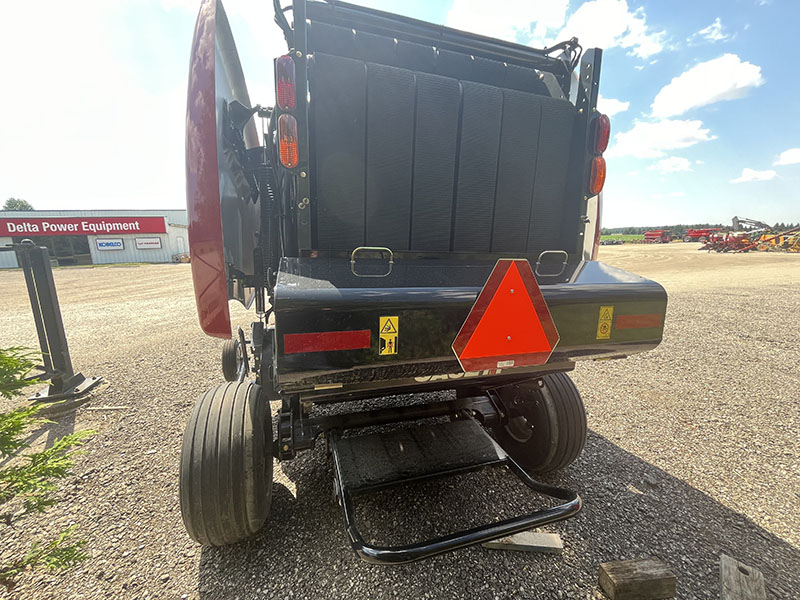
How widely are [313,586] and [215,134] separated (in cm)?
209

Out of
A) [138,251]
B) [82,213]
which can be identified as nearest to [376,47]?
[138,251]

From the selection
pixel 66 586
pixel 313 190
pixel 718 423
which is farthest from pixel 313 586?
pixel 718 423

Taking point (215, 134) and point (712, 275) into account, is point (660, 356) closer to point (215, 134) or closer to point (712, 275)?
point (215, 134)

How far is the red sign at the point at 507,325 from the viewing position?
1.46m

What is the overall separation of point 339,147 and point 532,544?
7.26 feet

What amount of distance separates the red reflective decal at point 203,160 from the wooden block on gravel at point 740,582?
8.88 feet

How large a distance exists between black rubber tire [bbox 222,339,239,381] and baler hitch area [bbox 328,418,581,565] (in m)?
2.32

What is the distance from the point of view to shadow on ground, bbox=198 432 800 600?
161 centimetres

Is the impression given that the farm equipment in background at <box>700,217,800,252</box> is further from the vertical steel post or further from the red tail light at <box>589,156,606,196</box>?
the vertical steel post

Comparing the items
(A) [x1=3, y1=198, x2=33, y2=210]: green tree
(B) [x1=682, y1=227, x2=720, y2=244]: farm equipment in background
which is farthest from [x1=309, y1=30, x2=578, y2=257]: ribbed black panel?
(A) [x1=3, y1=198, x2=33, y2=210]: green tree

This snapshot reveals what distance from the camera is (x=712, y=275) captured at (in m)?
13.3

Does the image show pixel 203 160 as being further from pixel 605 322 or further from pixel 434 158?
pixel 605 322

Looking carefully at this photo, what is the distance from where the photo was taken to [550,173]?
7.12ft

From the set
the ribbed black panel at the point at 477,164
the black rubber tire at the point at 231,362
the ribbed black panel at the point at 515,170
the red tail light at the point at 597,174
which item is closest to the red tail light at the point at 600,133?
the red tail light at the point at 597,174
